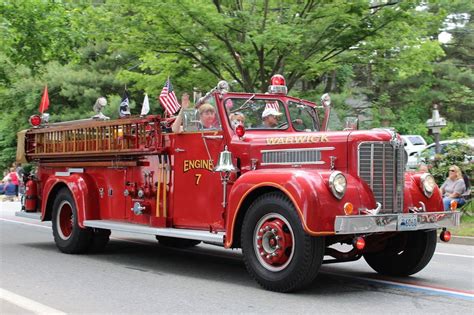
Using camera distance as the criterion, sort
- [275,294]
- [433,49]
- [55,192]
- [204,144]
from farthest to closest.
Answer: [433,49], [55,192], [204,144], [275,294]

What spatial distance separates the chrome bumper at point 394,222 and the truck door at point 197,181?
1.93m

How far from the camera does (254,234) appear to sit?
23.5 ft

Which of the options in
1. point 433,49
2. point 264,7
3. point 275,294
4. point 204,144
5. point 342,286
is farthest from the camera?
point 433,49

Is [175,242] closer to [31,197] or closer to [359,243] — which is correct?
[31,197]

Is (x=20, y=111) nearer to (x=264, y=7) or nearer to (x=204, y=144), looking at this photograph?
(x=264, y=7)

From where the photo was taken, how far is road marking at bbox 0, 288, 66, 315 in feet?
19.4

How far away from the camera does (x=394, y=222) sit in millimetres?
6809

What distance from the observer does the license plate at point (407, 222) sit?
6.88 m

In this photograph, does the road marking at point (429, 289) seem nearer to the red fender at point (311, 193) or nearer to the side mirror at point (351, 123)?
the red fender at point (311, 193)

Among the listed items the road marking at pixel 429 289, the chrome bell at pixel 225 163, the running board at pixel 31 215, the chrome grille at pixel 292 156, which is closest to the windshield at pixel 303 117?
the chrome grille at pixel 292 156

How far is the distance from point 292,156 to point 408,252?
1.87m

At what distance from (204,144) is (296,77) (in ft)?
26.9

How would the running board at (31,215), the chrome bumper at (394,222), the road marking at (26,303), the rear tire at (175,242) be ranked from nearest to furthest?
the road marking at (26,303), the chrome bumper at (394,222), the rear tire at (175,242), the running board at (31,215)

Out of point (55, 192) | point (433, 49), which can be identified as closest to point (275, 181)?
point (55, 192)
